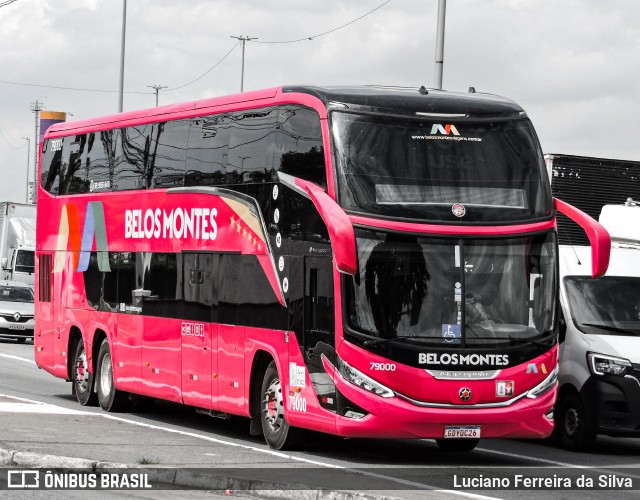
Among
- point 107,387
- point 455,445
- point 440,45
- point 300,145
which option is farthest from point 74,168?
point 455,445

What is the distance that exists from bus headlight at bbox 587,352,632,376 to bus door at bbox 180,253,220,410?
4.46 meters

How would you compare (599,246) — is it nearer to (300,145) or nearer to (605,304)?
(605,304)

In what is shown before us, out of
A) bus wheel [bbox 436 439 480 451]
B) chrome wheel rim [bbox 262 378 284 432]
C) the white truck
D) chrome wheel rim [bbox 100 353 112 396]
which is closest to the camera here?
chrome wheel rim [bbox 262 378 284 432]

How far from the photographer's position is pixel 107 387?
21.3 m

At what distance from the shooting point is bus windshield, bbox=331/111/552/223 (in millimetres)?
14703

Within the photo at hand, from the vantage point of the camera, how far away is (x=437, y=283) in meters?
14.6

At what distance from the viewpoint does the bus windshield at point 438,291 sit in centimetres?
1454

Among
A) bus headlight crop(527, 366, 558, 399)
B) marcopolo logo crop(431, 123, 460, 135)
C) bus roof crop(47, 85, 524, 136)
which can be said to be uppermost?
bus roof crop(47, 85, 524, 136)

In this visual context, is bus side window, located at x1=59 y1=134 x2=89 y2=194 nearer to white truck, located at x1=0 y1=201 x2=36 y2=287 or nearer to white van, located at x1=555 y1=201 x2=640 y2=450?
white van, located at x1=555 y1=201 x2=640 y2=450

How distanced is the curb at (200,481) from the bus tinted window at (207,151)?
5.24 metres

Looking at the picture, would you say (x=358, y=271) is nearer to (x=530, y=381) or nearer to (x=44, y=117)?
(x=530, y=381)

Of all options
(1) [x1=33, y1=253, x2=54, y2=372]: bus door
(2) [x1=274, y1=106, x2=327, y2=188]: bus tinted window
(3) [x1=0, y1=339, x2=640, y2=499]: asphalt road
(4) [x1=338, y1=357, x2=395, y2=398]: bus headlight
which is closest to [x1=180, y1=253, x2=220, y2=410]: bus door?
(3) [x1=0, y1=339, x2=640, y2=499]: asphalt road

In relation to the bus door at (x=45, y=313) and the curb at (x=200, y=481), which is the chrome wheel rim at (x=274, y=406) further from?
the bus door at (x=45, y=313)

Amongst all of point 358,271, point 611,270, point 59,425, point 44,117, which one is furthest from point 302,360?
point 44,117
